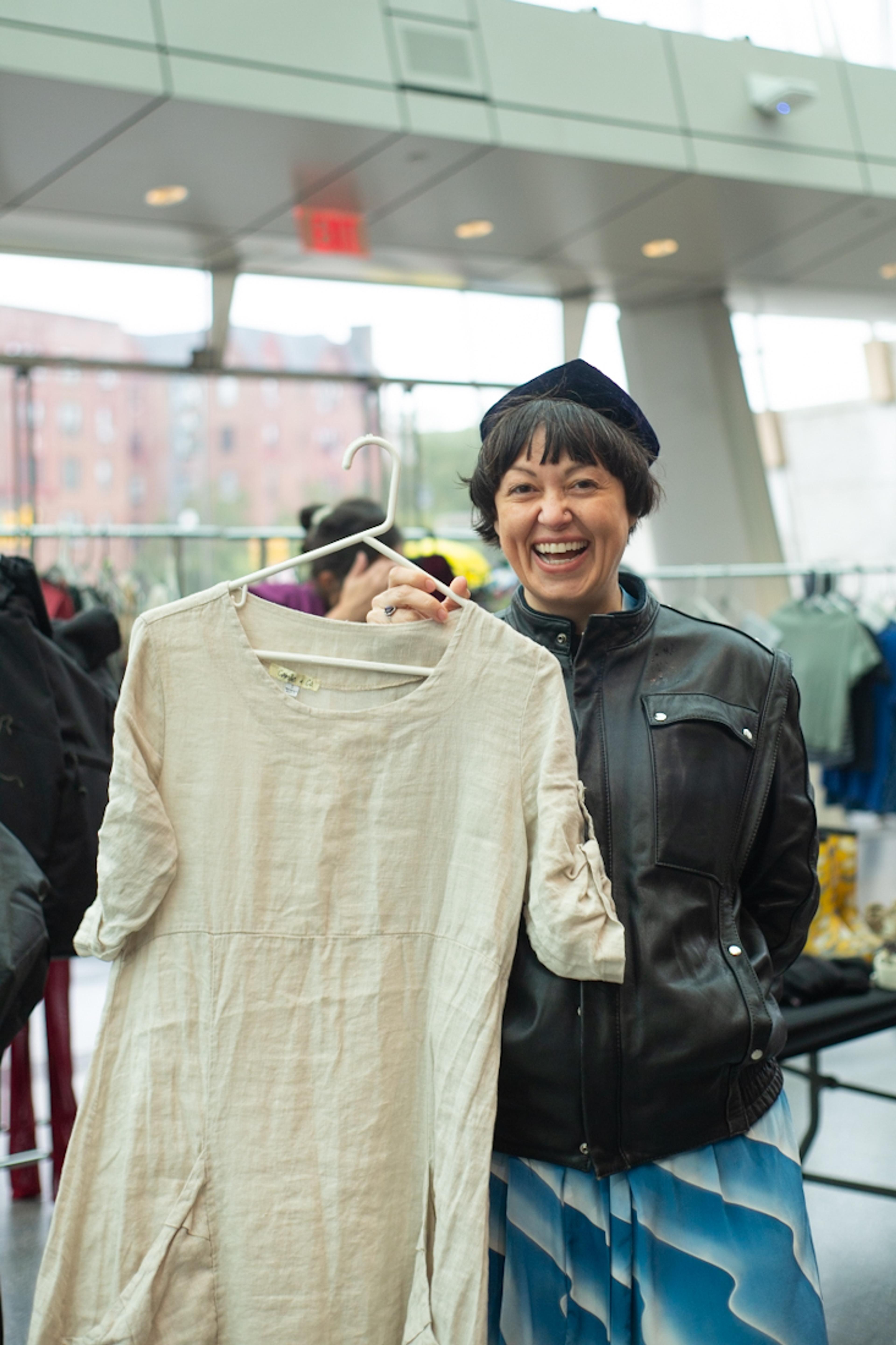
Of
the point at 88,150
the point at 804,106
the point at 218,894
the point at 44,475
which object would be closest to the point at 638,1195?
the point at 218,894

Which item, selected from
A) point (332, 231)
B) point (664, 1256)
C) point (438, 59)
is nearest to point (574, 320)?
point (332, 231)

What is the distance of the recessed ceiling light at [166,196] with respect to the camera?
4.45m

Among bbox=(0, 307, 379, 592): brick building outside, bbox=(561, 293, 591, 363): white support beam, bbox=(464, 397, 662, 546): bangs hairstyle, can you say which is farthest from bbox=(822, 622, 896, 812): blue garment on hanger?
bbox=(464, 397, 662, 546): bangs hairstyle

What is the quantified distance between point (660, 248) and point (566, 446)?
4.46 m

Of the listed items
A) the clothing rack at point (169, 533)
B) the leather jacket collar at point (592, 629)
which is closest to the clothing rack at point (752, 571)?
the clothing rack at point (169, 533)

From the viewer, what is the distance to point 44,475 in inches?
205

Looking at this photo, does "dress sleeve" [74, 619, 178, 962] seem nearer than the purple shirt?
Yes

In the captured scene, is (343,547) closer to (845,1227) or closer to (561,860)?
(561,860)

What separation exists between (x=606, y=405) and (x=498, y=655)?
382mm

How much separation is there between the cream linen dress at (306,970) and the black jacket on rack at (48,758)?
122cm

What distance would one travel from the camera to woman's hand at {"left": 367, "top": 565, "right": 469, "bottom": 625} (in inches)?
54.8

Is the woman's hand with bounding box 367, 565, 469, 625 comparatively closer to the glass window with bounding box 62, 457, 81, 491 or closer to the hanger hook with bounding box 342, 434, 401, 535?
the hanger hook with bounding box 342, 434, 401, 535

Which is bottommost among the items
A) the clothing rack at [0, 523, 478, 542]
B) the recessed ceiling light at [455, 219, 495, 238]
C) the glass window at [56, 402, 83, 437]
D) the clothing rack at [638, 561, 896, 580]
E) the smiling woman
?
the smiling woman

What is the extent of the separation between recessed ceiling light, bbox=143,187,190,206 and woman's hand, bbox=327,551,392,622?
2401 mm
